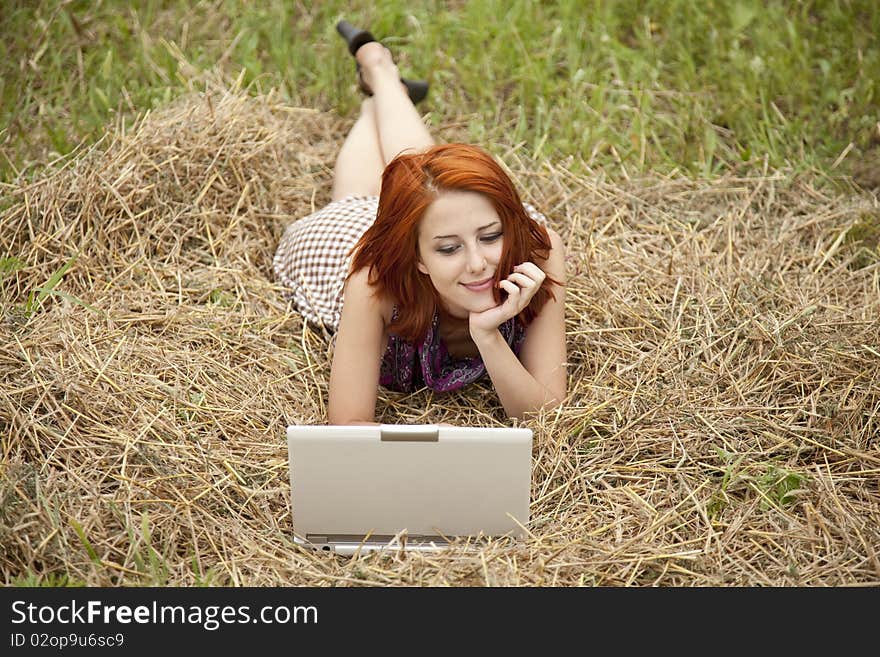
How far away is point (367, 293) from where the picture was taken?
9.21 feet

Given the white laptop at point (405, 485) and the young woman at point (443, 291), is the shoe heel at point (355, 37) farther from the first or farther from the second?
the white laptop at point (405, 485)

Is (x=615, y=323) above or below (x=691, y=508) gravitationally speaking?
above

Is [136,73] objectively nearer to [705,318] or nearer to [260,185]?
[260,185]

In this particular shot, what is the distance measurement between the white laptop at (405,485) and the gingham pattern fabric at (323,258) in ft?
3.18

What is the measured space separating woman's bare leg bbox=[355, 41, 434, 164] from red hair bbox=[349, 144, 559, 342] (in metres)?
0.91

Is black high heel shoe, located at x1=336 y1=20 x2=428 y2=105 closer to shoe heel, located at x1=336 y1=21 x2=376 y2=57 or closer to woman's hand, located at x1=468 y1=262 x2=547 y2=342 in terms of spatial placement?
shoe heel, located at x1=336 y1=21 x2=376 y2=57

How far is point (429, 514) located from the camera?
93.5 inches

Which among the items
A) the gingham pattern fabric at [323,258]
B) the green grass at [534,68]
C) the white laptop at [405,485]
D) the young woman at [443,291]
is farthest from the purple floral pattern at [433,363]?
the green grass at [534,68]

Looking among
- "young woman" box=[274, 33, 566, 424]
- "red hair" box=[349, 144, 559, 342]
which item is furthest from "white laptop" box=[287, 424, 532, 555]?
"red hair" box=[349, 144, 559, 342]

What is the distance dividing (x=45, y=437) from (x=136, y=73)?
2.26 meters

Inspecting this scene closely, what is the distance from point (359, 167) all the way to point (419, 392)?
40.6 inches

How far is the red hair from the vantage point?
2588mm

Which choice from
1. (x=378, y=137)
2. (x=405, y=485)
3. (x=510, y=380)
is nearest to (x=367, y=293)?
(x=510, y=380)

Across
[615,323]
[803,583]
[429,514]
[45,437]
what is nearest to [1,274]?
[45,437]
